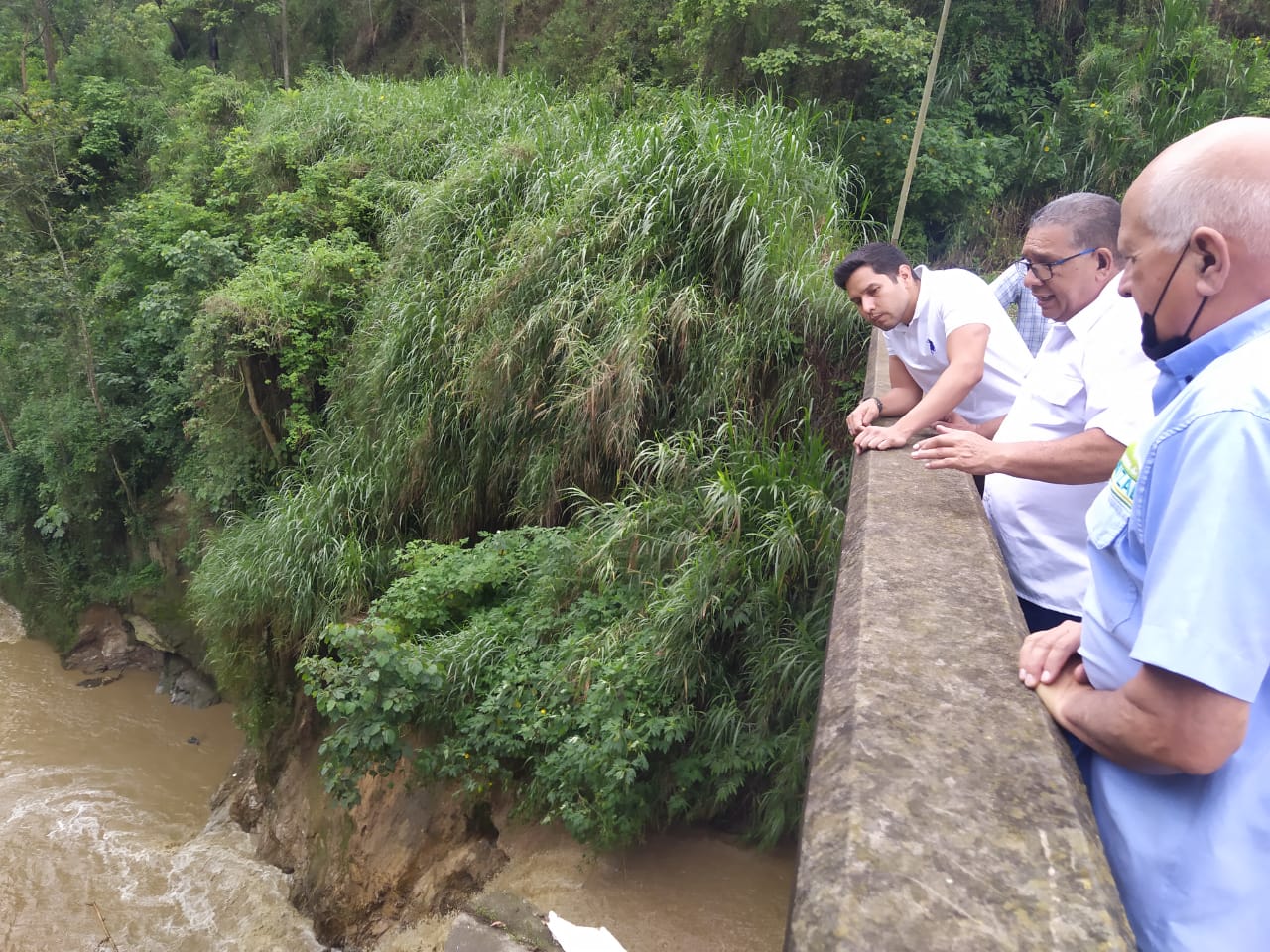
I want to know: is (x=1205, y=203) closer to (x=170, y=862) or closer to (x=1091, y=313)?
(x=1091, y=313)

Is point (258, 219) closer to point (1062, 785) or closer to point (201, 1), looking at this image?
point (1062, 785)

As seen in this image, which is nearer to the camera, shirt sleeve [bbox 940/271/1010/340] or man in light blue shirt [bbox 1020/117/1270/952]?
man in light blue shirt [bbox 1020/117/1270/952]

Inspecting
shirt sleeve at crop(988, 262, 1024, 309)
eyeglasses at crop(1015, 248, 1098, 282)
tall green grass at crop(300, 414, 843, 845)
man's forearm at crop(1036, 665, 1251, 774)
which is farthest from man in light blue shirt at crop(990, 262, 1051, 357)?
man's forearm at crop(1036, 665, 1251, 774)

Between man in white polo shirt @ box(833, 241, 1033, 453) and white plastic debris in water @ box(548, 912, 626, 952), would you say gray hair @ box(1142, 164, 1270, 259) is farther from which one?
white plastic debris in water @ box(548, 912, 626, 952)

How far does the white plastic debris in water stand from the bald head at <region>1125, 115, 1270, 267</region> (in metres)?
3.07

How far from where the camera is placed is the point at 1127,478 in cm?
114

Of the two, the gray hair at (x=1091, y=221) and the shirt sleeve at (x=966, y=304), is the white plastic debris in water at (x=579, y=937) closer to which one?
the shirt sleeve at (x=966, y=304)

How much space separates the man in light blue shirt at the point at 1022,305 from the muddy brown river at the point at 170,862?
8.47 ft

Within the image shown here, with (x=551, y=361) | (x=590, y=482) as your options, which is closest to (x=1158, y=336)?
(x=590, y=482)

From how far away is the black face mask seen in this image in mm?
1101

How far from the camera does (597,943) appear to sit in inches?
131

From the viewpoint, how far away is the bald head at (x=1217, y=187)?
1.02m

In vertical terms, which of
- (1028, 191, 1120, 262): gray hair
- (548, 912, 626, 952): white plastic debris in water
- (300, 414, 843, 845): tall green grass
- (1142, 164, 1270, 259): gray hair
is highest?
(1142, 164, 1270, 259): gray hair

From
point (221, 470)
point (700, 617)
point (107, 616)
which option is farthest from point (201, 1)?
point (700, 617)
